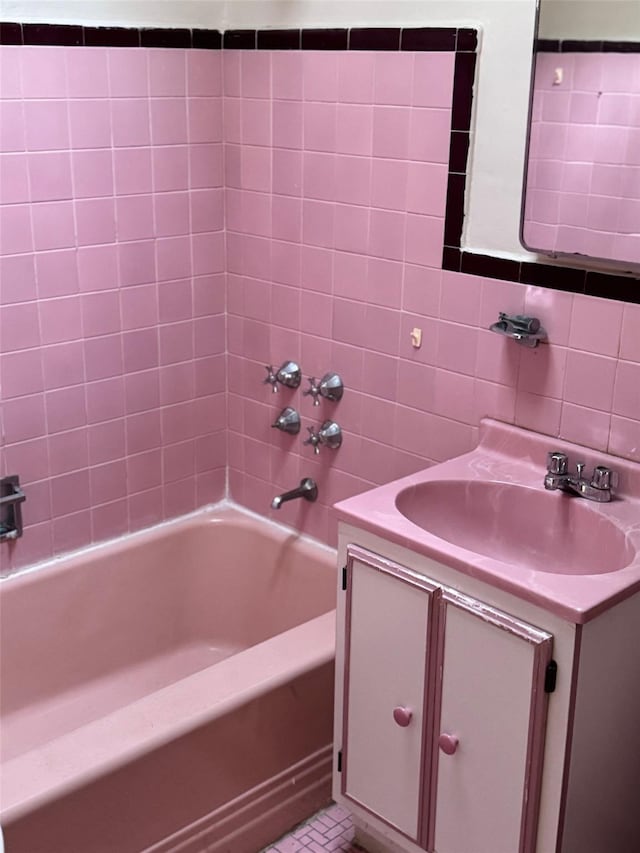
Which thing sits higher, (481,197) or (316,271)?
(481,197)

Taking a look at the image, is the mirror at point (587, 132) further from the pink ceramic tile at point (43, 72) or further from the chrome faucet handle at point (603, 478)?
the pink ceramic tile at point (43, 72)

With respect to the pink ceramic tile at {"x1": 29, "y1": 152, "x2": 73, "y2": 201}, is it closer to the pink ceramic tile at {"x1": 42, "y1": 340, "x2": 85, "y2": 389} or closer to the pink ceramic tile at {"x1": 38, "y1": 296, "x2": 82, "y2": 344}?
the pink ceramic tile at {"x1": 38, "y1": 296, "x2": 82, "y2": 344}

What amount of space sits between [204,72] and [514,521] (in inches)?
52.7

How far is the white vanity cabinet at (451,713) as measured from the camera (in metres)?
1.62

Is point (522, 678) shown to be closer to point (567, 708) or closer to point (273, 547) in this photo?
point (567, 708)

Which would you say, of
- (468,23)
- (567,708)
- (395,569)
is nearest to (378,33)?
(468,23)

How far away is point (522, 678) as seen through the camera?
1.62 m

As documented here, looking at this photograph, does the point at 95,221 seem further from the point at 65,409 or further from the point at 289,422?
the point at 289,422

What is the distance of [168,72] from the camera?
2381 millimetres

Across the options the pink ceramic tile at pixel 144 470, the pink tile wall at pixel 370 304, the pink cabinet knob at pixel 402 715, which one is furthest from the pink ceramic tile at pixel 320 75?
the pink cabinet knob at pixel 402 715

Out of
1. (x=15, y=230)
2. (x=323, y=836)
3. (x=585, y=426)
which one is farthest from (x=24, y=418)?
(x=585, y=426)

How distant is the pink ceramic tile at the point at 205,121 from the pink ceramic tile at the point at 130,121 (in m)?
0.12

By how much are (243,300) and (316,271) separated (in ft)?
0.95

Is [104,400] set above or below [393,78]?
below
